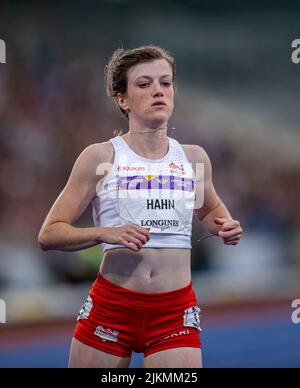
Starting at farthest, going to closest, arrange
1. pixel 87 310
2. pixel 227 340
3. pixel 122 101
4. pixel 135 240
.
Answer: pixel 227 340, pixel 122 101, pixel 87 310, pixel 135 240

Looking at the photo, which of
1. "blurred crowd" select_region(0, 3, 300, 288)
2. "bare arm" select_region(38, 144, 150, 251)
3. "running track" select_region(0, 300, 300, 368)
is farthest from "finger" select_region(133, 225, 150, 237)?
"blurred crowd" select_region(0, 3, 300, 288)

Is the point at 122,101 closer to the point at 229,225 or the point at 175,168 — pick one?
the point at 175,168

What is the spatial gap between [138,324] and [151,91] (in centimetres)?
95

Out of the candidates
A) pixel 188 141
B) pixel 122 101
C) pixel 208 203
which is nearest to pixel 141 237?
pixel 208 203

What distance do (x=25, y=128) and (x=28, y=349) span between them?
1969 mm

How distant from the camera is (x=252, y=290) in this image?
18.7ft

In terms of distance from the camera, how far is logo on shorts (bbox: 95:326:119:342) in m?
2.53

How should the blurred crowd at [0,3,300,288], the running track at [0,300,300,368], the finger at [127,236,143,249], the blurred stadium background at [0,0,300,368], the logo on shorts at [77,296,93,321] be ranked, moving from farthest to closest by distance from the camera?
the blurred crowd at [0,3,300,288] < the blurred stadium background at [0,0,300,368] < the running track at [0,300,300,368] < the logo on shorts at [77,296,93,321] < the finger at [127,236,143,249]

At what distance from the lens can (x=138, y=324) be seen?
8.34 ft

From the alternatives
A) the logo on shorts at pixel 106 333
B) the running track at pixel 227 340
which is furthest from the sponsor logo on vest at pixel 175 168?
the running track at pixel 227 340

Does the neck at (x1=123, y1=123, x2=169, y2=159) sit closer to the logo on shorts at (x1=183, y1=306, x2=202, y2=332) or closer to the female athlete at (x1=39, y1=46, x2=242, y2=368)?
the female athlete at (x1=39, y1=46, x2=242, y2=368)

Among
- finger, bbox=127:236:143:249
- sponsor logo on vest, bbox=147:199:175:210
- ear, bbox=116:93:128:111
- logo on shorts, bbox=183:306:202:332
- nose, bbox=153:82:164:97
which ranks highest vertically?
ear, bbox=116:93:128:111
